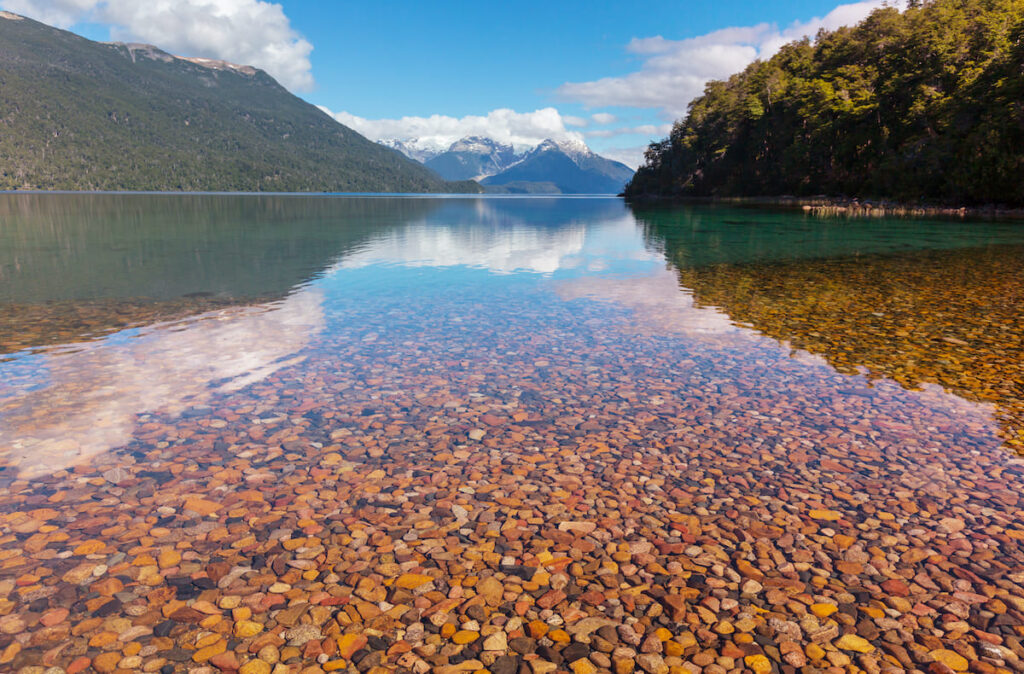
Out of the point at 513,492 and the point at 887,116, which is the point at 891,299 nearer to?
the point at 513,492

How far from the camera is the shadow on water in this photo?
15.7 m

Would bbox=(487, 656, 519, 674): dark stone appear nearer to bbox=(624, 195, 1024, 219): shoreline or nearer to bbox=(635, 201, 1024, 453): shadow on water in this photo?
bbox=(635, 201, 1024, 453): shadow on water

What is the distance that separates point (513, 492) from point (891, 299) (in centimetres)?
2454

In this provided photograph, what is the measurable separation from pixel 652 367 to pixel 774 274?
22.4 meters

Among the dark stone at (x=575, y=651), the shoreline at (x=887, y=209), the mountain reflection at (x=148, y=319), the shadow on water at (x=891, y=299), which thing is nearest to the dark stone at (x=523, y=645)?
the dark stone at (x=575, y=651)

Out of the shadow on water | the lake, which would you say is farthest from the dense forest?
the lake

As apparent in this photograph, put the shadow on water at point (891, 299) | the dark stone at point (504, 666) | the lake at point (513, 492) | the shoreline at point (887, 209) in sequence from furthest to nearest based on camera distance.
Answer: the shoreline at point (887, 209) < the shadow on water at point (891, 299) < the lake at point (513, 492) < the dark stone at point (504, 666)

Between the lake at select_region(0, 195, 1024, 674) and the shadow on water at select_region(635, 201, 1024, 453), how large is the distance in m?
0.22

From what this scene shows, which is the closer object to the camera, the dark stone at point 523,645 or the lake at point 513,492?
the dark stone at point 523,645

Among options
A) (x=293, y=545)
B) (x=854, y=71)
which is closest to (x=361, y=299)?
(x=293, y=545)

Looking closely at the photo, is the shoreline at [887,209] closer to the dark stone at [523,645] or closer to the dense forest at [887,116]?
the dense forest at [887,116]

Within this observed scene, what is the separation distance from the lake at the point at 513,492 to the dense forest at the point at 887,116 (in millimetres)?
→ 87182

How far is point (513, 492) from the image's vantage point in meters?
9.41

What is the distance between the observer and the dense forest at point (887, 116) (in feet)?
271
